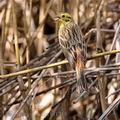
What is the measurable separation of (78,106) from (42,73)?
36.8 inches

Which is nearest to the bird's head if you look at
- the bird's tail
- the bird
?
the bird

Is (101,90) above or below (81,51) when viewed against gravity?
below

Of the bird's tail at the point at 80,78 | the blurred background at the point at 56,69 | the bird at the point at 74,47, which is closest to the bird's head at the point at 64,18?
the bird at the point at 74,47

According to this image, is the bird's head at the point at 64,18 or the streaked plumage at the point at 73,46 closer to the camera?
the streaked plumage at the point at 73,46

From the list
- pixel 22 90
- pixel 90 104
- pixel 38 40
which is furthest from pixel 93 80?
pixel 38 40

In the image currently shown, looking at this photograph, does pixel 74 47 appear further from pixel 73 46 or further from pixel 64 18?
pixel 64 18

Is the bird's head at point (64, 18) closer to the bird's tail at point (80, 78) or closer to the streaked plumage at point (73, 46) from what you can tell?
the streaked plumage at point (73, 46)

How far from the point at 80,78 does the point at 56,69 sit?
1.16 meters

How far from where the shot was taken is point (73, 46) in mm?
2891

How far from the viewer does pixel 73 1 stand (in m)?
3.77

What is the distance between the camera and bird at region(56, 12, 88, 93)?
2.70m

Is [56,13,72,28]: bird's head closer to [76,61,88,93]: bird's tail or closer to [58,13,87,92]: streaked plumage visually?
[58,13,87,92]: streaked plumage

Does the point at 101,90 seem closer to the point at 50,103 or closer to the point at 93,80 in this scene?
the point at 93,80

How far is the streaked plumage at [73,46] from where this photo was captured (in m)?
2.71
